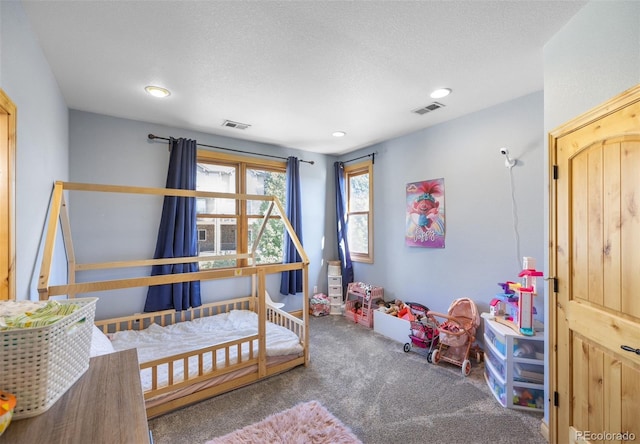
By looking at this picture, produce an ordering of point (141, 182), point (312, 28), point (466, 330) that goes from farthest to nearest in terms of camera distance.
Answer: point (141, 182), point (466, 330), point (312, 28)

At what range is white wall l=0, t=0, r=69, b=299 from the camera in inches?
53.3

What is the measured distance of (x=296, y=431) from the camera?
177cm

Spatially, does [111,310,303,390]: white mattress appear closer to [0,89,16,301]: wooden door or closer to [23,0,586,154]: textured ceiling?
[0,89,16,301]: wooden door

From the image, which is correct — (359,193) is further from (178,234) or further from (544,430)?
(544,430)

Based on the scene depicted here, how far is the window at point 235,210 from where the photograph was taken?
353cm

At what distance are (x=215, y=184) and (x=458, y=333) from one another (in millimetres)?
3237

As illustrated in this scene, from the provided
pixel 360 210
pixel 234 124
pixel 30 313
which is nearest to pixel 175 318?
pixel 234 124

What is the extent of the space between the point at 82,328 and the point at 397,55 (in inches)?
87.4

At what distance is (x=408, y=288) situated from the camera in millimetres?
3605

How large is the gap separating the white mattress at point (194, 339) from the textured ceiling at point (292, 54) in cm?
222

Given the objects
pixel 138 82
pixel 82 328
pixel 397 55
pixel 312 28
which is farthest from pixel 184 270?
pixel 397 55

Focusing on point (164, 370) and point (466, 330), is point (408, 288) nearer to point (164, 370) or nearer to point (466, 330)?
point (466, 330)

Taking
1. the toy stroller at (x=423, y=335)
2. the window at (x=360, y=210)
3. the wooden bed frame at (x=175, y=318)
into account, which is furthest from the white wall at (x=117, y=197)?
the toy stroller at (x=423, y=335)

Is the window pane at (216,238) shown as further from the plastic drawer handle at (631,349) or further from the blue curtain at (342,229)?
the plastic drawer handle at (631,349)
